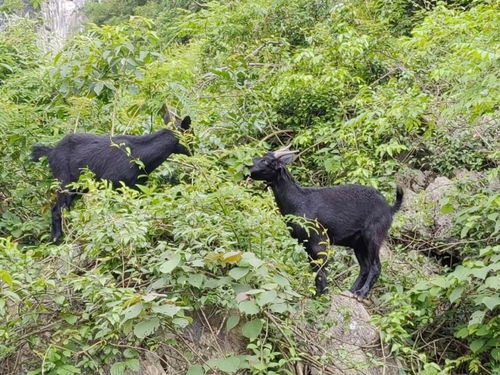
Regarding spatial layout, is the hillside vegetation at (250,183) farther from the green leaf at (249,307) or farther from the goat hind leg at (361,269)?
the goat hind leg at (361,269)

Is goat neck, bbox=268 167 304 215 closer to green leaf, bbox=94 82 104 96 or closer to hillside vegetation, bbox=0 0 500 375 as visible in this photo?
hillside vegetation, bbox=0 0 500 375

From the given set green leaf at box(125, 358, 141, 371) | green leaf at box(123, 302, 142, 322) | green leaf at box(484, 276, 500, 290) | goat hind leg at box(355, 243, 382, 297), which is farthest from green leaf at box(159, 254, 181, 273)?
green leaf at box(484, 276, 500, 290)

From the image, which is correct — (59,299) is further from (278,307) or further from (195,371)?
(278,307)

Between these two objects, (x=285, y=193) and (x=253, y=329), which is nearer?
(x=253, y=329)

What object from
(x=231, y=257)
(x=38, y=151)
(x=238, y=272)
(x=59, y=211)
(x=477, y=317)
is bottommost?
(x=477, y=317)

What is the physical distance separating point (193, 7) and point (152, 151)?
11.2 meters

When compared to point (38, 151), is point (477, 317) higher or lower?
lower

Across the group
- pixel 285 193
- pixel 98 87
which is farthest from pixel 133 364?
pixel 98 87

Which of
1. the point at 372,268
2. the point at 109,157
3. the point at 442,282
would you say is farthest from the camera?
the point at 109,157

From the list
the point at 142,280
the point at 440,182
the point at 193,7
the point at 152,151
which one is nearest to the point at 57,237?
the point at 152,151

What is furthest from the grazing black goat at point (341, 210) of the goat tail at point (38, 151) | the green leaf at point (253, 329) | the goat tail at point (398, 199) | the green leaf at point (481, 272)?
the goat tail at point (38, 151)

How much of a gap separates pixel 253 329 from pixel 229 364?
0.32 metres

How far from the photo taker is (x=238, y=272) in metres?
5.14

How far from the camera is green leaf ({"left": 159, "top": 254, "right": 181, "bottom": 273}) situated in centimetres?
496
